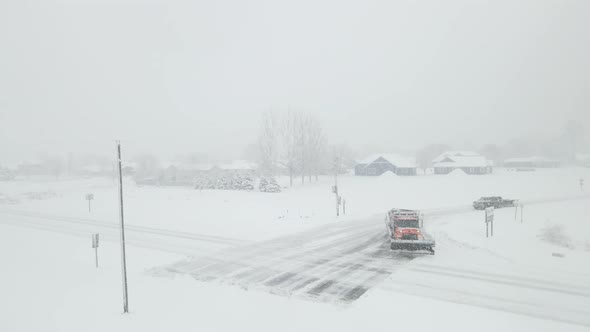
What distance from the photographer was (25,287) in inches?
562

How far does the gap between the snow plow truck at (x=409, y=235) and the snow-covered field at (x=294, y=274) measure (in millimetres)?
881

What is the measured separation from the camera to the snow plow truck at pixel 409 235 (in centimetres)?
1859

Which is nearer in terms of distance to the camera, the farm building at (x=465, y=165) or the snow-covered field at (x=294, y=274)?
the snow-covered field at (x=294, y=274)

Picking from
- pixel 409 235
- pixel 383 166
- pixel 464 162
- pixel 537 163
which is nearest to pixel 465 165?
pixel 464 162

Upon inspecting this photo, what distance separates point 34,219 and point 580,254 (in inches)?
1706

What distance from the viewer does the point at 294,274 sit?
1553cm

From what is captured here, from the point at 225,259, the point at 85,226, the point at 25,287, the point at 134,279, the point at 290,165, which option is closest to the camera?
the point at 25,287

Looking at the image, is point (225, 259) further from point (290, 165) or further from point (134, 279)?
point (290, 165)

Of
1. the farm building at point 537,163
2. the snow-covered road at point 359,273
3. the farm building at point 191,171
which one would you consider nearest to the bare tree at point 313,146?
the farm building at point 191,171

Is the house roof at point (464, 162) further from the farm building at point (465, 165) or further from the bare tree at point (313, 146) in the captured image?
the bare tree at point (313, 146)

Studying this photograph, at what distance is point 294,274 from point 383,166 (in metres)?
76.5

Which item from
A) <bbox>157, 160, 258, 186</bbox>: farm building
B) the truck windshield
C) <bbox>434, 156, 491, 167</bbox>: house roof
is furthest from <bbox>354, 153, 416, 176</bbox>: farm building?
the truck windshield

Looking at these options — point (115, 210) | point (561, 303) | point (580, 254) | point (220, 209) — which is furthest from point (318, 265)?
point (115, 210)

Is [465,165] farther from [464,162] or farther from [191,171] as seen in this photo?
[191,171]
